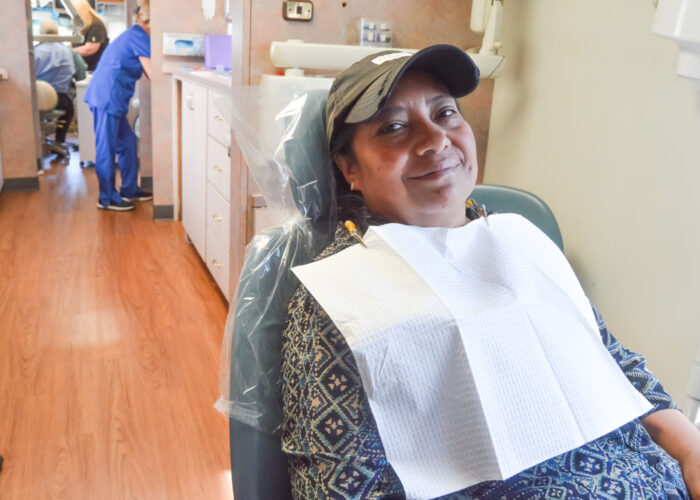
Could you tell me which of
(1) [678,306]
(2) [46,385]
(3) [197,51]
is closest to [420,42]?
(1) [678,306]

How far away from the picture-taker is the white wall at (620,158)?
4.61ft

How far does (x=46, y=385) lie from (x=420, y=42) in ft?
5.39

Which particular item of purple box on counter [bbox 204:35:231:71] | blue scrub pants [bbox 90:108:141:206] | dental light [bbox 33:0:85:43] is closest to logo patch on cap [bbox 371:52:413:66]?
purple box on counter [bbox 204:35:231:71]

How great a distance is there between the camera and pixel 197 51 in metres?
3.67

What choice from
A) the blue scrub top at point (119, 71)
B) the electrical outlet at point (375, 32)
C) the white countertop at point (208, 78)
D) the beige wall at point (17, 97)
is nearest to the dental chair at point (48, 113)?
the beige wall at point (17, 97)

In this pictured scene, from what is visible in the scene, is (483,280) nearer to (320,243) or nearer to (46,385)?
(320,243)

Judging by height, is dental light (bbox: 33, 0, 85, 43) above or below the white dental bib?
above

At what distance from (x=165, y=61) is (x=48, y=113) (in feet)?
7.51

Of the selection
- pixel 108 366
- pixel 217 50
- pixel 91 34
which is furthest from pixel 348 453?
pixel 91 34

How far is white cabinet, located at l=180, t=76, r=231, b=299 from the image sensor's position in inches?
103

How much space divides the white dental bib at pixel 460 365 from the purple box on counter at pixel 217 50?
273 cm

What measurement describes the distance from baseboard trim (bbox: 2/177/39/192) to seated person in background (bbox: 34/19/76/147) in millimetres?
1428

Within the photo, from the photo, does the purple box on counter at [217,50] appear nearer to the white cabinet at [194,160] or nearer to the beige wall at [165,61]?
the white cabinet at [194,160]

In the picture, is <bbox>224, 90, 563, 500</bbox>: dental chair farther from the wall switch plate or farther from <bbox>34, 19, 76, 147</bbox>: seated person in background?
<bbox>34, 19, 76, 147</bbox>: seated person in background
